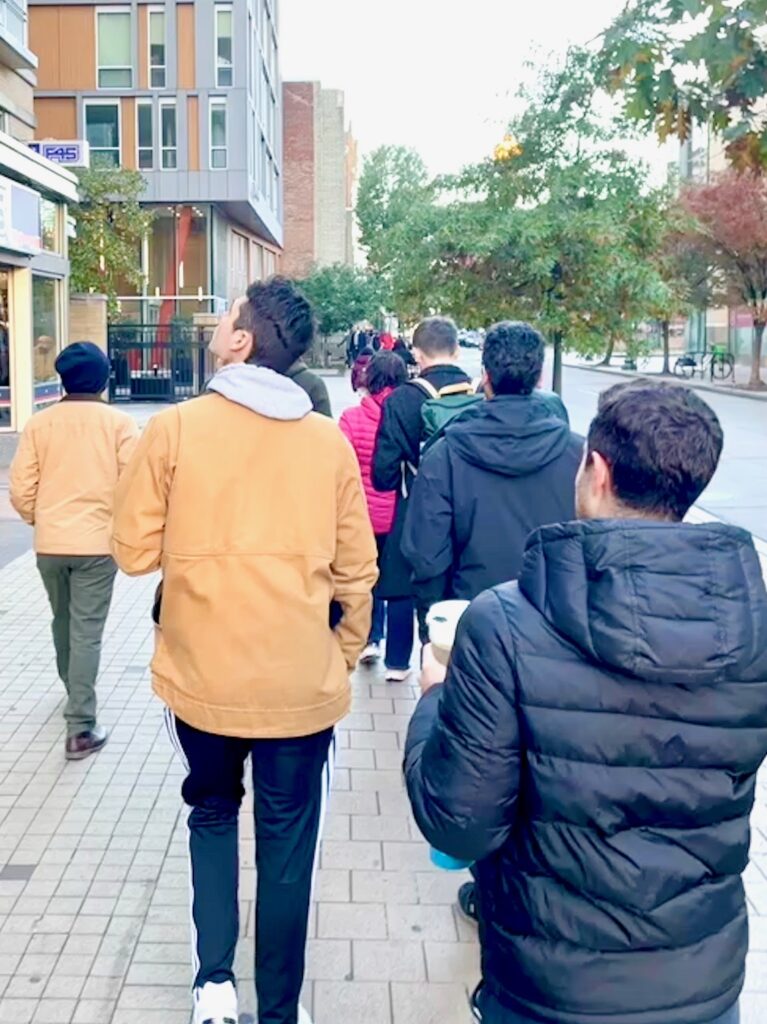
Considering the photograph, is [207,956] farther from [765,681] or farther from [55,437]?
[55,437]

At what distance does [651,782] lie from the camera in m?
1.90

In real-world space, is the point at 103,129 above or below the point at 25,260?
above

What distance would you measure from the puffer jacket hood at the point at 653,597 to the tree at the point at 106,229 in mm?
27423

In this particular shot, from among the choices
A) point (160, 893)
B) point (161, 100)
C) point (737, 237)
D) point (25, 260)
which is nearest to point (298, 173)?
point (161, 100)

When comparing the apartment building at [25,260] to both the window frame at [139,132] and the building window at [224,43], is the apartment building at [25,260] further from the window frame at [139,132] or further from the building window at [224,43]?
the building window at [224,43]

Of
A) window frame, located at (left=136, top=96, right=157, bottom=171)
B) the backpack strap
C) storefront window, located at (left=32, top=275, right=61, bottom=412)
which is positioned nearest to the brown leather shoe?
the backpack strap

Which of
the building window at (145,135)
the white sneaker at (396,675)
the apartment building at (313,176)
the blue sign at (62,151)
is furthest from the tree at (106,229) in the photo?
the apartment building at (313,176)

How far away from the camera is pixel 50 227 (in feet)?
61.7

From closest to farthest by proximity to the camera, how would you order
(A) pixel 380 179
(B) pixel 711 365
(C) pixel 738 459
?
(C) pixel 738 459, (B) pixel 711 365, (A) pixel 380 179

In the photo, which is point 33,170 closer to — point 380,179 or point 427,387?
point 427,387

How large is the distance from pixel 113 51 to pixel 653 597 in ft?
131

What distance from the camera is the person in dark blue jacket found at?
152 inches

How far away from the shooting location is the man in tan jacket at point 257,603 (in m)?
2.87

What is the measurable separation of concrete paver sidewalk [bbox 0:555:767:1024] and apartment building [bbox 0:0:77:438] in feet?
38.0
